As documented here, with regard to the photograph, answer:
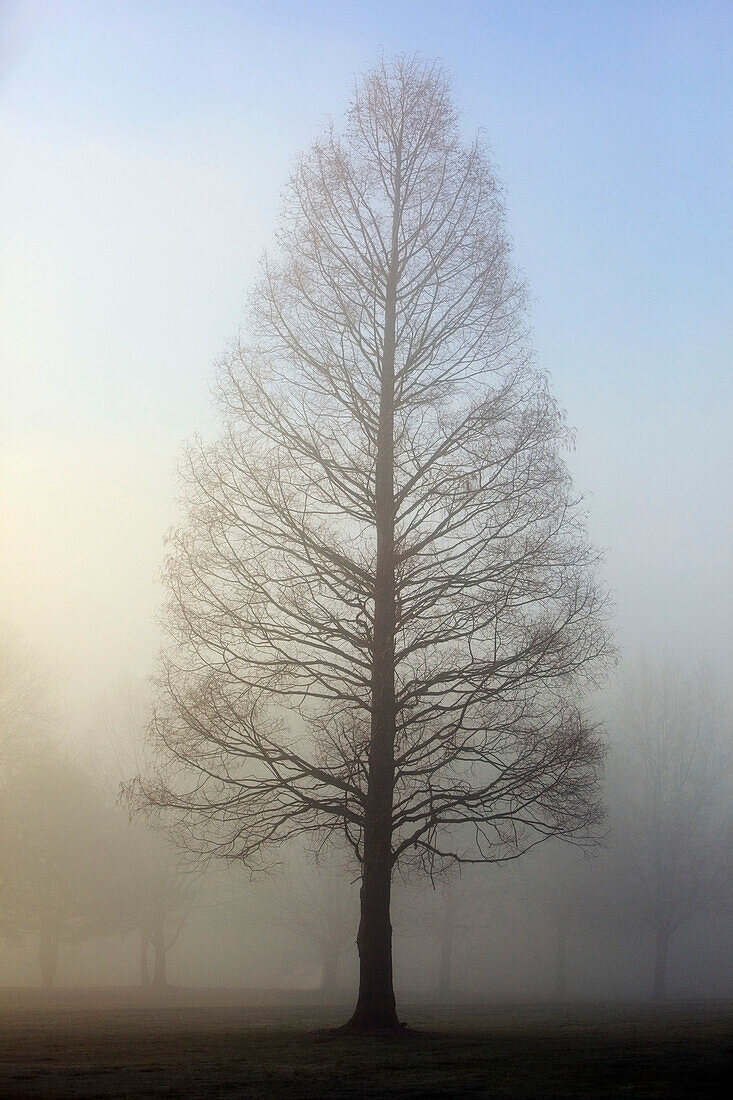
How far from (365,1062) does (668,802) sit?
111 feet

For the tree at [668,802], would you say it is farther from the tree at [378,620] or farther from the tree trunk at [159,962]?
the tree at [378,620]

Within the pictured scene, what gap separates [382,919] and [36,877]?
27746mm

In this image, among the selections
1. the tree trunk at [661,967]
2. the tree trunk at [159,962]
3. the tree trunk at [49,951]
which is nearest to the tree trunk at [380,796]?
the tree trunk at [159,962]

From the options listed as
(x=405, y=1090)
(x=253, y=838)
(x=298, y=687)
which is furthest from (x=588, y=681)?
(x=405, y=1090)

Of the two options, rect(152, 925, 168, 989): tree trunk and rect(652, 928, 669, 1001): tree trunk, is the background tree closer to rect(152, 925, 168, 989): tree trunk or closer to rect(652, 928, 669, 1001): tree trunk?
rect(152, 925, 168, 989): tree trunk

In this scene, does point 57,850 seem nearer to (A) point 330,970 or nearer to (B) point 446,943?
(A) point 330,970

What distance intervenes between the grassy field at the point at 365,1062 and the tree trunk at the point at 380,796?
84 cm

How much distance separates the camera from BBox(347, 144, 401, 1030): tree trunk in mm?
12406

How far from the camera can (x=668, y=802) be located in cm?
4006

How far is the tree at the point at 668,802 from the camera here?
127 ft

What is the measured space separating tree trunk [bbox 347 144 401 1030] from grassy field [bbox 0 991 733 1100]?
2.74 ft

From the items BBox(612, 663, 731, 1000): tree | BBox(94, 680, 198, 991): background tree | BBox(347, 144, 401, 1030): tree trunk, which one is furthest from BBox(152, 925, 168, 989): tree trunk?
BBox(347, 144, 401, 1030): tree trunk

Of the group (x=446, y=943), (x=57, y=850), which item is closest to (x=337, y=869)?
(x=446, y=943)

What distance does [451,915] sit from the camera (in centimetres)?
4094
